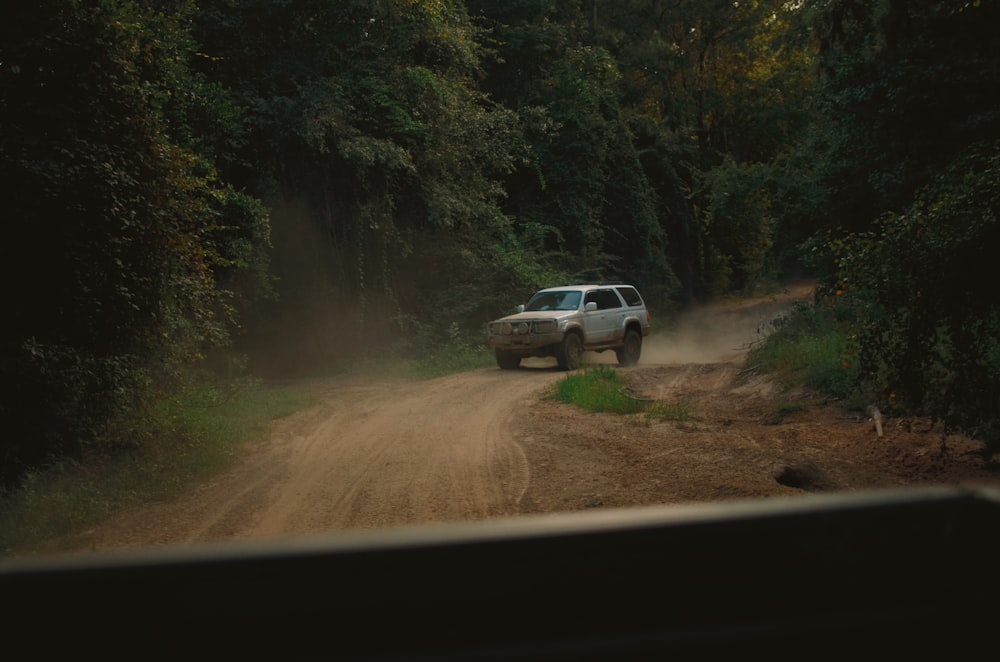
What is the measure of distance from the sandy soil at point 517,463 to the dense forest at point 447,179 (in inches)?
37.8

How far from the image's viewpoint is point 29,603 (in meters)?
1.39

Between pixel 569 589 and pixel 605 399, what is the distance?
1292 cm

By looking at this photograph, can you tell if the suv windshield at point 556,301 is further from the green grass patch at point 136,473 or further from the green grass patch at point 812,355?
the green grass patch at point 136,473

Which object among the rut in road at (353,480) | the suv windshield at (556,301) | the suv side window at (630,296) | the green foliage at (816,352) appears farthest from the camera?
the suv side window at (630,296)

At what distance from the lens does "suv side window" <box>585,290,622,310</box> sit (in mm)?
21766

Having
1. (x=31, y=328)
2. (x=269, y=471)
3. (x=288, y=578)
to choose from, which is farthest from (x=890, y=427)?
(x=288, y=578)

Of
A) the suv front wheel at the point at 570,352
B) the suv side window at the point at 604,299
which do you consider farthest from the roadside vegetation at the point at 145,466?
the suv side window at the point at 604,299

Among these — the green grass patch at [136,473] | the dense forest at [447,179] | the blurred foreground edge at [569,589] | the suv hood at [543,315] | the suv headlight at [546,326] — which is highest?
the dense forest at [447,179]

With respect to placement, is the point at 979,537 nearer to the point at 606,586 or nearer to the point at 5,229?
the point at 606,586

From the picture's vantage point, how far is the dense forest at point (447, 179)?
8797mm

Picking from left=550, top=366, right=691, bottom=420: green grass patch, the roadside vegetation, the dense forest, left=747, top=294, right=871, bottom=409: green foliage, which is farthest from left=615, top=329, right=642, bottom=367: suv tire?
the roadside vegetation

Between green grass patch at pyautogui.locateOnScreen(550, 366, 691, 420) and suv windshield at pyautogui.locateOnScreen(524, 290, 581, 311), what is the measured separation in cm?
408

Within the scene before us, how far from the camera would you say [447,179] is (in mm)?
24547

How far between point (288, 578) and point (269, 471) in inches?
336
